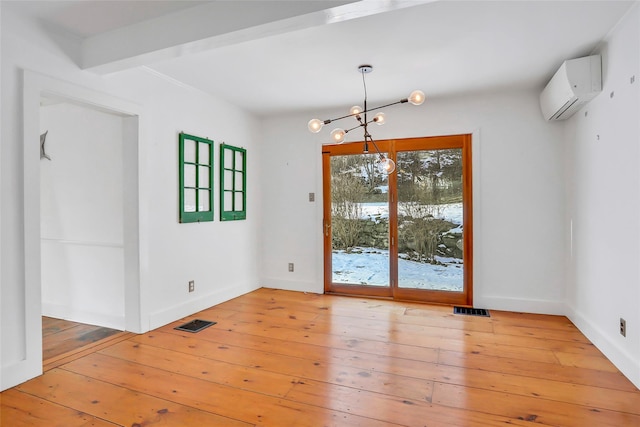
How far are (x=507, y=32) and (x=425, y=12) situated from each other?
745 mm

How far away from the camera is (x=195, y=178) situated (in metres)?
3.91

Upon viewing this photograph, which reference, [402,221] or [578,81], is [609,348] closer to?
[578,81]

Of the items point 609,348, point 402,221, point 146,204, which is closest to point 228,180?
point 146,204

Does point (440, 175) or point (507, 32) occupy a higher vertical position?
point (507, 32)

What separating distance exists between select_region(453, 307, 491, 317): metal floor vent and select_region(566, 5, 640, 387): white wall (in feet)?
2.66

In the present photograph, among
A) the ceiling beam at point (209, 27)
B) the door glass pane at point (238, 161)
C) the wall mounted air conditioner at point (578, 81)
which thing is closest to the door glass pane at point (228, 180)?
the door glass pane at point (238, 161)

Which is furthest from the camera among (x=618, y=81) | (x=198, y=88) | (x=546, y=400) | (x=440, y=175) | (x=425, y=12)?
(x=440, y=175)

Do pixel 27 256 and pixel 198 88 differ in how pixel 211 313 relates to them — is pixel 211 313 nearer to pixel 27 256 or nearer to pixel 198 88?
pixel 27 256

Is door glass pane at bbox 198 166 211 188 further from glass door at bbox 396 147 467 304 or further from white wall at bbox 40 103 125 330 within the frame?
glass door at bbox 396 147 467 304

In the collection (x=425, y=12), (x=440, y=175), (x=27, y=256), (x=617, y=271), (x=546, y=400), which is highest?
(x=425, y=12)

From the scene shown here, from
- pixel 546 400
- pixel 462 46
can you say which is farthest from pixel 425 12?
pixel 546 400

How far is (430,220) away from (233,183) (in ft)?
8.38

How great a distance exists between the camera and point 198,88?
3865mm

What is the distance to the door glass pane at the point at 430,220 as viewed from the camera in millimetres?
4219
